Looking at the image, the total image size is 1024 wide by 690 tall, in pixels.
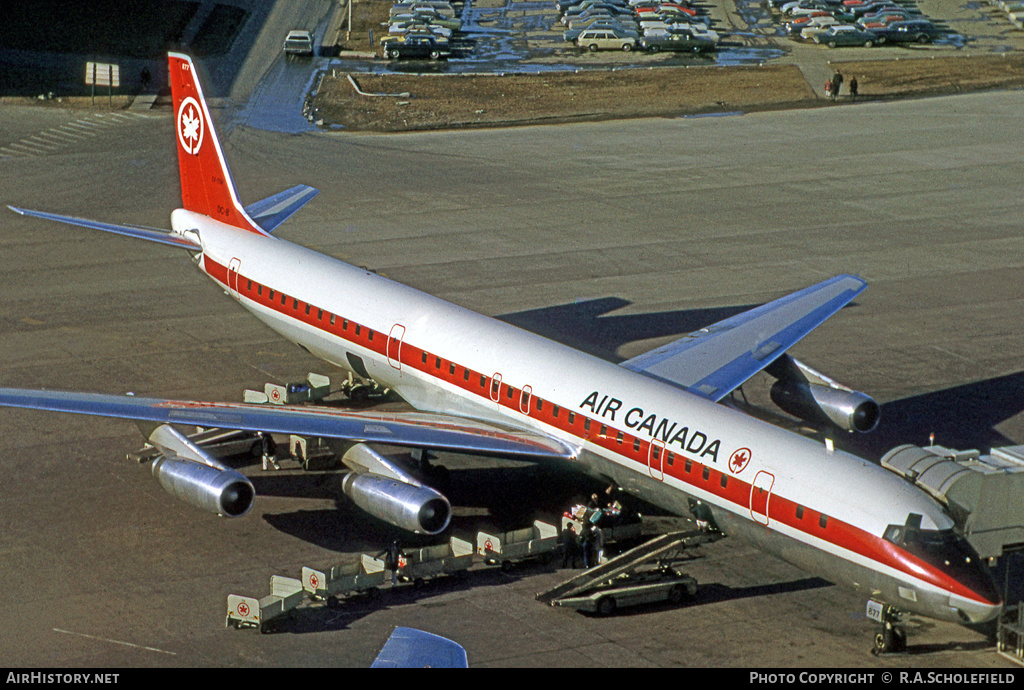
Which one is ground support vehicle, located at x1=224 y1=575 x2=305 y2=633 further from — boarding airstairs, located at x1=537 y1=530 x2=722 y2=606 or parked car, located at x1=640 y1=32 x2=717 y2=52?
parked car, located at x1=640 y1=32 x2=717 y2=52

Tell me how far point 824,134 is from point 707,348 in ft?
151

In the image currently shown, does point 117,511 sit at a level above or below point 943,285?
below

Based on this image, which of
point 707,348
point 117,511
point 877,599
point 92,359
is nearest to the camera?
point 877,599

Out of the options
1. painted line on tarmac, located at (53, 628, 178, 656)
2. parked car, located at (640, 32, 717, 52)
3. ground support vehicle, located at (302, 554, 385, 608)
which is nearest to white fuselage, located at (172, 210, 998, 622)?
ground support vehicle, located at (302, 554, 385, 608)

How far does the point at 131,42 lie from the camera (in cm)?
10450

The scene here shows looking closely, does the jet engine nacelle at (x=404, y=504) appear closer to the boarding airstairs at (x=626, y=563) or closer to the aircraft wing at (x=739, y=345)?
the boarding airstairs at (x=626, y=563)

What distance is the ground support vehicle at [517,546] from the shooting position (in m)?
31.6

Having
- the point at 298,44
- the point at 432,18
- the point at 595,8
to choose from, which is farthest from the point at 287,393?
the point at 595,8

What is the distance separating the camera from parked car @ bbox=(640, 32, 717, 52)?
10494cm

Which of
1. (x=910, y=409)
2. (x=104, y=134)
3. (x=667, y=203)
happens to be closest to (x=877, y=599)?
(x=910, y=409)

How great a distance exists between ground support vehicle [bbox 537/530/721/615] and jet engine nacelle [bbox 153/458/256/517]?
25.4 ft

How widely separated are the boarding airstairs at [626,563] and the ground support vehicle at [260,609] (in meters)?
5.95

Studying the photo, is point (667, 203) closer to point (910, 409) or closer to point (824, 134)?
point (824, 134)

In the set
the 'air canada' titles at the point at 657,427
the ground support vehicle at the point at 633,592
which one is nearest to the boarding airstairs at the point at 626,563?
the ground support vehicle at the point at 633,592
